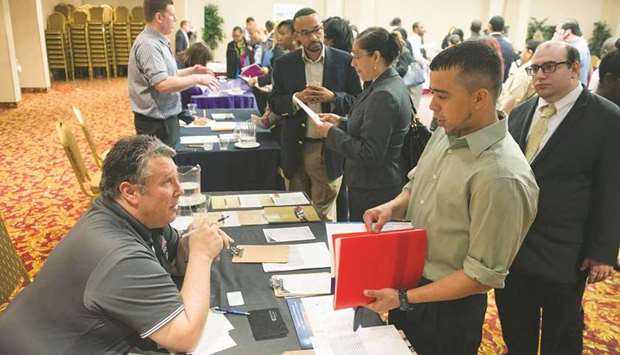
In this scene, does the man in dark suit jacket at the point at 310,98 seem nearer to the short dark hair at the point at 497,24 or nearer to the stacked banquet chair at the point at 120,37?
the short dark hair at the point at 497,24

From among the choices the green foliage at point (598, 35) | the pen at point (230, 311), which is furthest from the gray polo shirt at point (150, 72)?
the green foliage at point (598, 35)

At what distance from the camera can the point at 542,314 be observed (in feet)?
6.86

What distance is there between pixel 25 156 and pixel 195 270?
5628 millimetres

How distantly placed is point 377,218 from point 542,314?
102cm

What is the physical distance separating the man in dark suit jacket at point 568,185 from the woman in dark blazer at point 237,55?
6.25 m

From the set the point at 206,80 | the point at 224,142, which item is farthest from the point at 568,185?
the point at 206,80

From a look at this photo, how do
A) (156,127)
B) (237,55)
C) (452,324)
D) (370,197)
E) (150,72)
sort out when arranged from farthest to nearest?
(237,55), (156,127), (150,72), (370,197), (452,324)

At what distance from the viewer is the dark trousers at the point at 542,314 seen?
196 centimetres

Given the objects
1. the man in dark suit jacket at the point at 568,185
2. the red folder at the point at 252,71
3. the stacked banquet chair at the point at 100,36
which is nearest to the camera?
the man in dark suit jacket at the point at 568,185

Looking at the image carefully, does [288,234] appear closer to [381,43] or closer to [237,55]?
[381,43]

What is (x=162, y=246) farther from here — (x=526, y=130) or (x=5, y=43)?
(x=5, y=43)

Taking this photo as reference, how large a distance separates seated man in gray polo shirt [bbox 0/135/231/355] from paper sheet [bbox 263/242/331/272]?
0.48 meters

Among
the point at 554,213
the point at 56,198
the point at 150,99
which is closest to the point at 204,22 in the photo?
the point at 56,198

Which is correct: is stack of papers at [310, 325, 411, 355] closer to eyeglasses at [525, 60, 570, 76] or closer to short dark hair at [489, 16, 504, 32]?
eyeglasses at [525, 60, 570, 76]
